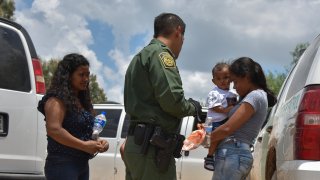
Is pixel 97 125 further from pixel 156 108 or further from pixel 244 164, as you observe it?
pixel 244 164

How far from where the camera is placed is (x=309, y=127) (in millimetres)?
3023

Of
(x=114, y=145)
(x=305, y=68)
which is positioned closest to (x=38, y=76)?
(x=305, y=68)

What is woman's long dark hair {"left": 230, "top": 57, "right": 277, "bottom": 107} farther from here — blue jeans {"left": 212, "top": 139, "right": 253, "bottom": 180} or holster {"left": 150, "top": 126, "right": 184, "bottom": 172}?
holster {"left": 150, "top": 126, "right": 184, "bottom": 172}

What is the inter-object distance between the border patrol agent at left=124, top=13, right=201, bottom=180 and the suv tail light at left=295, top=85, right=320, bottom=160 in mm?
775

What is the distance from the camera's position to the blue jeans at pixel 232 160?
4.12 meters

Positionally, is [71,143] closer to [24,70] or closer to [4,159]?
[4,159]

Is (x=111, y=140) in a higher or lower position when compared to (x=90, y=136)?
higher

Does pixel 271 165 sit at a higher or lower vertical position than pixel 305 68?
lower

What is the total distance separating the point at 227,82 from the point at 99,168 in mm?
5497

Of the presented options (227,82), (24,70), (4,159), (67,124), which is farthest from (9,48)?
(227,82)

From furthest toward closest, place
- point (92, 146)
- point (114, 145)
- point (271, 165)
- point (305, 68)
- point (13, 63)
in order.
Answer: point (114, 145)
point (13, 63)
point (92, 146)
point (271, 165)
point (305, 68)

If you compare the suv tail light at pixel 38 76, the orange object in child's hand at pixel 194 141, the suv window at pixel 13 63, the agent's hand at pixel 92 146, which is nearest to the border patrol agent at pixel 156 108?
the orange object in child's hand at pixel 194 141

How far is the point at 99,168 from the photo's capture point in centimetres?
1069

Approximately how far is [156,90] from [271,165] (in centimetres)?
104
